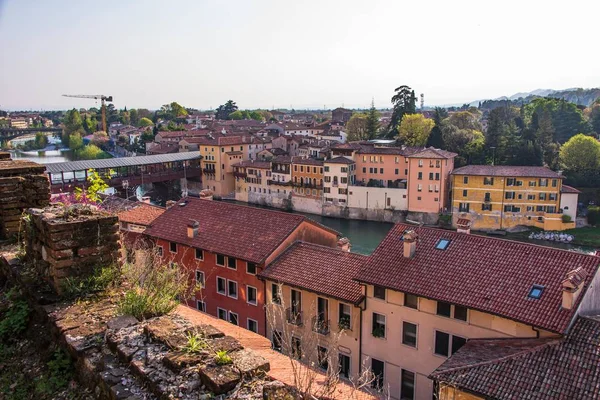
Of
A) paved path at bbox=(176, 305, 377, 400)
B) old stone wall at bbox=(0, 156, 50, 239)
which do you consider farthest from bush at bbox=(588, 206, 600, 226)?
old stone wall at bbox=(0, 156, 50, 239)

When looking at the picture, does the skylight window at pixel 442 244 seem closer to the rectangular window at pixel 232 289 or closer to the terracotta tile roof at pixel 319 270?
the terracotta tile roof at pixel 319 270

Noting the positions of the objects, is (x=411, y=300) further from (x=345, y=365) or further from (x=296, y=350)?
(x=296, y=350)

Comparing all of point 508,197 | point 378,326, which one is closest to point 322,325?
point 378,326

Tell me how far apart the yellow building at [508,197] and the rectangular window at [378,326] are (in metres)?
30.1

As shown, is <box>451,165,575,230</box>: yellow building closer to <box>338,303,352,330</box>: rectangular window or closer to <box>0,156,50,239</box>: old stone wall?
<box>338,303,352,330</box>: rectangular window

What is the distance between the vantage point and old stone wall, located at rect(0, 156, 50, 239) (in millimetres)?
6984

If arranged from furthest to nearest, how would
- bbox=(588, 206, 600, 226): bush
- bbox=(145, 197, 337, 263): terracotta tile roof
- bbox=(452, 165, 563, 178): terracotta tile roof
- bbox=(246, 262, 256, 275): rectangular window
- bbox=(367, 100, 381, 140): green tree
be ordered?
1. bbox=(367, 100, 381, 140): green tree
2. bbox=(588, 206, 600, 226): bush
3. bbox=(452, 165, 563, 178): terracotta tile roof
4. bbox=(145, 197, 337, 263): terracotta tile roof
5. bbox=(246, 262, 256, 275): rectangular window

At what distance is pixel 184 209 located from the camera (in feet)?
69.3

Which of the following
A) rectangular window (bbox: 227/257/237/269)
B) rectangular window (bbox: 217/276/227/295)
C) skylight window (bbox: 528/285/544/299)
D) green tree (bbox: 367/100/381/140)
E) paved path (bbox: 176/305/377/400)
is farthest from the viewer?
green tree (bbox: 367/100/381/140)

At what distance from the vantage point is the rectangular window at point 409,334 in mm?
13305

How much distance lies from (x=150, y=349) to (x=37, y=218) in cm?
229

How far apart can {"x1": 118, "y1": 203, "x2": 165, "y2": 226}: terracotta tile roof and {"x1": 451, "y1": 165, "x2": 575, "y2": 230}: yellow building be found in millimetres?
27549

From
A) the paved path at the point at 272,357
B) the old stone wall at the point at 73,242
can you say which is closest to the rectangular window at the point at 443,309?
the paved path at the point at 272,357

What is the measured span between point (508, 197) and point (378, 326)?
1263 inches
